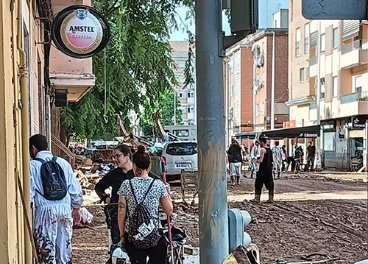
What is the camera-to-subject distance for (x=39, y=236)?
17.6 feet

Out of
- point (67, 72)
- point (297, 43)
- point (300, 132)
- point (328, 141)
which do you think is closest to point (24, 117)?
point (67, 72)

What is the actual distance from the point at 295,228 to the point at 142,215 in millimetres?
7159

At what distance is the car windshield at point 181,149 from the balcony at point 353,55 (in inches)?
687

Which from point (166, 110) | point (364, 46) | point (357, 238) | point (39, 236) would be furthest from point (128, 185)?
point (166, 110)

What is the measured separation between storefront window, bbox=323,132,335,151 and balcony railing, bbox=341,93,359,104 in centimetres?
317

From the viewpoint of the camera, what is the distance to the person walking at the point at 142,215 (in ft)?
16.6

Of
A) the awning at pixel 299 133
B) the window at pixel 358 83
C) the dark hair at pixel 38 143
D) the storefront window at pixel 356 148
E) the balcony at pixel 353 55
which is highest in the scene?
the balcony at pixel 353 55

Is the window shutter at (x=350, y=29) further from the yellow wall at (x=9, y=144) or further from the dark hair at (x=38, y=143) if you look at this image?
the yellow wall at (x=9, y=144)

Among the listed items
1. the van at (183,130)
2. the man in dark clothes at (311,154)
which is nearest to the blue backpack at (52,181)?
the man in dark clothes at (311,154)

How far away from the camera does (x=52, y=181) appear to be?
5.27m

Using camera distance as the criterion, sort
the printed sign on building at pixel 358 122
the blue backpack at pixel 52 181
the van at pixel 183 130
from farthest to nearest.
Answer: the van at pixel 183 130 < the printed sign on building at pixel 358 122 < the blue backpack at pixel 52 181

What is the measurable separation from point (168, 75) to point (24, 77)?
15.4 meters

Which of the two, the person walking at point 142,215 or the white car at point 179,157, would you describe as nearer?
the person walking at point 142,215

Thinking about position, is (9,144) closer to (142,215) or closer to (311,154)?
(142,215)
